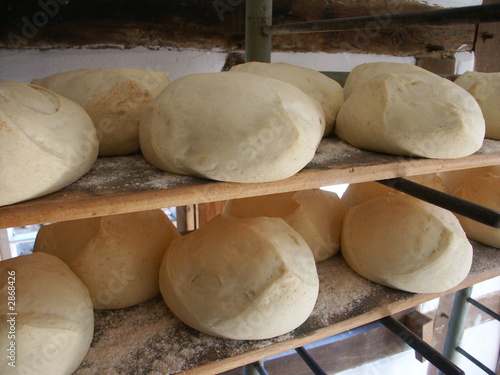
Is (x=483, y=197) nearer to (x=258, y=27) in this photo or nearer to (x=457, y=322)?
(x=457, y=322)

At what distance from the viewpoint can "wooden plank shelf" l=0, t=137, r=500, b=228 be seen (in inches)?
→ 22.6

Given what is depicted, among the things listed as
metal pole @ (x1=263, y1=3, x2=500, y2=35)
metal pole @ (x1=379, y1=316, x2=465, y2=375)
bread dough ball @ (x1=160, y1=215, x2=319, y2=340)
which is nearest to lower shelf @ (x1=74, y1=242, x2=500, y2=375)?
bread dough ball @ (x1=160, y1=215, x2=319, y2=340)

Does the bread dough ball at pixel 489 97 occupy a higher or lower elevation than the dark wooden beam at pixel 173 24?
lower

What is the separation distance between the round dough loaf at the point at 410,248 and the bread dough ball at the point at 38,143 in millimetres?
808

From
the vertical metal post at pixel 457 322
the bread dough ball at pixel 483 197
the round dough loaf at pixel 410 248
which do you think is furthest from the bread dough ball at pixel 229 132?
the vertical metal post at pixel 457 322

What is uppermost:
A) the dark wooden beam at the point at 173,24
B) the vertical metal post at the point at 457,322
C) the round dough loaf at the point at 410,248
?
the dark wooden beam at the point at 173,24

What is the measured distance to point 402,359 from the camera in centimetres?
246

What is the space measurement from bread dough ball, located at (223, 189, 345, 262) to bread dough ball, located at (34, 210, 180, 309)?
0.34m

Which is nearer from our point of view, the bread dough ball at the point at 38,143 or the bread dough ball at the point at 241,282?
the bread dough ball at the point at 38,143

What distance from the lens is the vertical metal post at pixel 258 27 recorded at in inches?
52.7

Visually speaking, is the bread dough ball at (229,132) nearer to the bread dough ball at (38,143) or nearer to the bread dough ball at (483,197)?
the bread dough ball at (38,143)

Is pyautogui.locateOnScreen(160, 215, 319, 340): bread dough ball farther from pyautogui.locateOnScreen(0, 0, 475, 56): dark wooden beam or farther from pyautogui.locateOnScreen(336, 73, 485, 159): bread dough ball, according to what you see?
pyautogui.locateOnScreen(0, 0, 475, 56): dark wooden beam

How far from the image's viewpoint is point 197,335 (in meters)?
0.89

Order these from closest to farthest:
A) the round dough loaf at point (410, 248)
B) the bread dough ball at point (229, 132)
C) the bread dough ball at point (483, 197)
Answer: the bread dough ball at point (229, 132)
the round dough loaf at point (410, 248)
the bread dough ball at point (483, 197)
